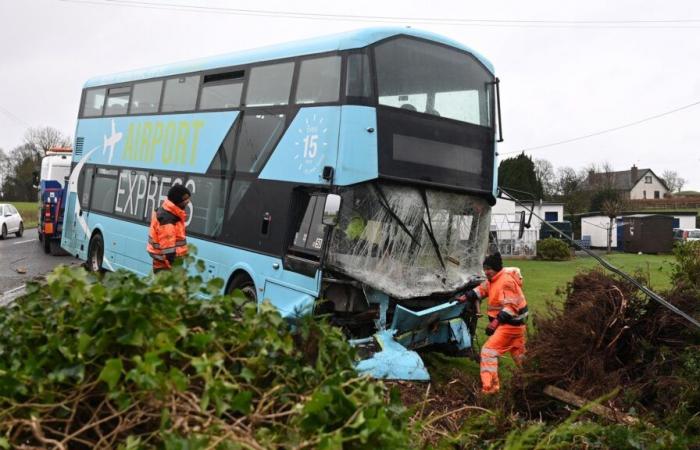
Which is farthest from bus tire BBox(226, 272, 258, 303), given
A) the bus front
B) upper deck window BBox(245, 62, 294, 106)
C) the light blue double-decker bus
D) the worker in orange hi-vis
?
the worker in orange hi-vis

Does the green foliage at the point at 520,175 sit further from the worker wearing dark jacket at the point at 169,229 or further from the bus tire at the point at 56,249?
the worker wearing dark jacket at the point at 169,229

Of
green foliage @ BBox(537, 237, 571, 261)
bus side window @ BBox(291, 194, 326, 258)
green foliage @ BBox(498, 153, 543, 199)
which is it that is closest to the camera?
bus side window @ BBox(291, 194, 326, 258)

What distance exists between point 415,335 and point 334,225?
5.14 feet

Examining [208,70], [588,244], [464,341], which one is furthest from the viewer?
[588,244]

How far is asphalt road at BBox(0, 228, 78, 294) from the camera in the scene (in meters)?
14.0

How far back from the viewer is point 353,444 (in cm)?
269

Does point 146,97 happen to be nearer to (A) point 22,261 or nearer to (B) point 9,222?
(A) point 22,261

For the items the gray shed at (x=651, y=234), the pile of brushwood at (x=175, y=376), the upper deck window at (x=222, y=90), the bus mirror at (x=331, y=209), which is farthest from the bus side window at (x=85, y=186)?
the gray shed at (x=651, y=234)

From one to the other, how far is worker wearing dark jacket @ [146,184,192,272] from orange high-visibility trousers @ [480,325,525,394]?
3.86m

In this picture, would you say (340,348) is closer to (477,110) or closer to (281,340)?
(281,340)

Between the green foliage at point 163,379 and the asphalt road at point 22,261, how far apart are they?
8521mm

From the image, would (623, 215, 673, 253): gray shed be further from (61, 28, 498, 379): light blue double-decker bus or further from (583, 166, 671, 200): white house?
(583, 166, 671, 200): white house

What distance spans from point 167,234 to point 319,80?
8.73ft

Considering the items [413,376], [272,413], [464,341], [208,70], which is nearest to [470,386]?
[413,376]
